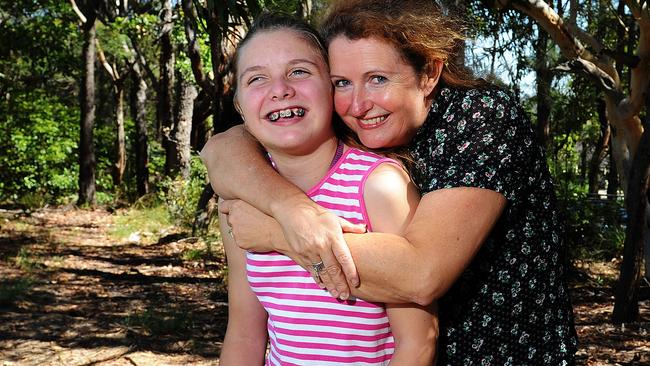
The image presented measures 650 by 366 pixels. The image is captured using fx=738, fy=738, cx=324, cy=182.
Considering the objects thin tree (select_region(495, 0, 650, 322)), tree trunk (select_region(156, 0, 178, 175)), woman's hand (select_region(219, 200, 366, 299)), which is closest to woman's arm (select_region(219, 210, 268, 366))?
woman's hand (select_region(219, 200, 366, 299))

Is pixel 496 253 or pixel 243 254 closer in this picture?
pixel 496 253

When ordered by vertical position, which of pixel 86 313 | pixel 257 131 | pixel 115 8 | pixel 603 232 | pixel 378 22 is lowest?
pixel 86 313

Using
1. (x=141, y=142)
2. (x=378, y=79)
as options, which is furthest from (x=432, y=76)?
(x=141, y=142)

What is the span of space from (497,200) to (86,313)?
603cm

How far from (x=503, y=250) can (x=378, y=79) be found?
1.70 ft

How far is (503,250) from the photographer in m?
1.81

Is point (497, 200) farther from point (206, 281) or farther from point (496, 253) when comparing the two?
point (206, 281)

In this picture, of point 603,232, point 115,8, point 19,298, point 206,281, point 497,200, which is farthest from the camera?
point 115,8

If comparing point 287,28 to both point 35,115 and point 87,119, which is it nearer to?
point 87,119

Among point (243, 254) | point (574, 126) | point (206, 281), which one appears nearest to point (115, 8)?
point (206, 281)

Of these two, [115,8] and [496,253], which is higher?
[115,8]

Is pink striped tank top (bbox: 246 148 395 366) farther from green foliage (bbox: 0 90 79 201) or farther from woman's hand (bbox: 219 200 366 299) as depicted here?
green foliage (bbox: 0 90 79 201)

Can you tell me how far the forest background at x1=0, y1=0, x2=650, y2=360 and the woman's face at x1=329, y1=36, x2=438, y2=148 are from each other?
0.81ft

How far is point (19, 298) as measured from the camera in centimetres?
731
